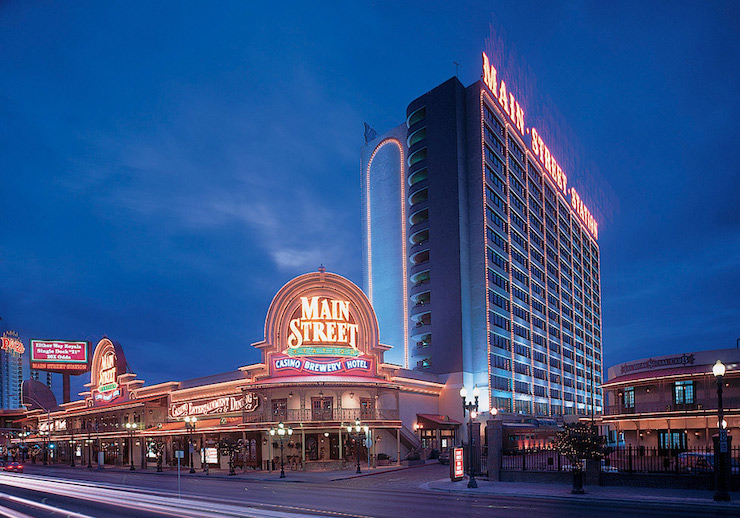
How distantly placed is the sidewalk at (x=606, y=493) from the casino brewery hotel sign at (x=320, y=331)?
20.9 m

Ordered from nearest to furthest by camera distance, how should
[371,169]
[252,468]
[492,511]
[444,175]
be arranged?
[492,511] → [252,468] → [444,175] → [371,169]

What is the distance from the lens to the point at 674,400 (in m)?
52.8

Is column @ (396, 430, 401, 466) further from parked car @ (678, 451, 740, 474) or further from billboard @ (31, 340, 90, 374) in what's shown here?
billboard @ (31, 340, 90, 374)

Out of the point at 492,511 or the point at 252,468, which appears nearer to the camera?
the point at 492,511

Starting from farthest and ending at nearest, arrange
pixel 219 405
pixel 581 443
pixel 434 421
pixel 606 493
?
pixel 434 421 < pixel 219 405 < pixel 581 443 < pixel 606 493

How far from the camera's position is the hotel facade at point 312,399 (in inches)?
2093

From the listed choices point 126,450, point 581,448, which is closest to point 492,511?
point 581,448

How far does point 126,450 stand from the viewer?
76.9 meters

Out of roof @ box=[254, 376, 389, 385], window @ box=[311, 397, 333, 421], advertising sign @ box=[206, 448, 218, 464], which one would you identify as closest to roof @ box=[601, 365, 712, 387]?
roof @ box=[254, 376, 389, 385]

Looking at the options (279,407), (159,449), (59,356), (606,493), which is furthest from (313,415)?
(59,356)

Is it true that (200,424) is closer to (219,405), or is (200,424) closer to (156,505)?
(219,405)

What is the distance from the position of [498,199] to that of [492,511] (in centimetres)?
6635

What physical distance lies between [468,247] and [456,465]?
45659 millimetres

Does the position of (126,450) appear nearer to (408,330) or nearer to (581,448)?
(408,330)
